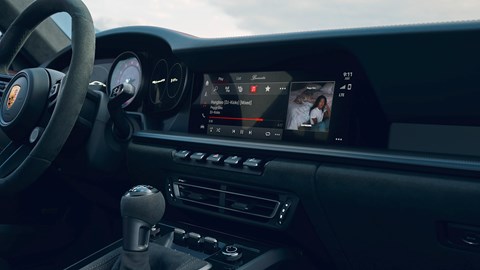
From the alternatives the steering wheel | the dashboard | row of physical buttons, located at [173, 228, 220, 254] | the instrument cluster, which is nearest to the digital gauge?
the instrument cluster

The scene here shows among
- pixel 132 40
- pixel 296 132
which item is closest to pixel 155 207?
pixel 296 132

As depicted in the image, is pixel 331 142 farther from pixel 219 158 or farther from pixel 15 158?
pixel 15 158

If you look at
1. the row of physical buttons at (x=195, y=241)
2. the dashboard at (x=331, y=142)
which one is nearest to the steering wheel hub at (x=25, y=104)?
the dashboard at (x=331, y=142)

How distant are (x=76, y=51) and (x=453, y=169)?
106 cm

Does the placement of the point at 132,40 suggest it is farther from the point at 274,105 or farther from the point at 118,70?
the point at 274,105

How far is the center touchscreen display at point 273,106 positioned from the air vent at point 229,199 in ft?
0.56

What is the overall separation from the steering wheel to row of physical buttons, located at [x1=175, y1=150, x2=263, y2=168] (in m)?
0.35

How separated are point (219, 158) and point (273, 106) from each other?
0.73 feet

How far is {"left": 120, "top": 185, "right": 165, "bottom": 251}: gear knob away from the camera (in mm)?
1198

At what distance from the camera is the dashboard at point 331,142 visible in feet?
3.69

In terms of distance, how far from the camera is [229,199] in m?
1.48

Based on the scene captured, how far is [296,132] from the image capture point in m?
1.40

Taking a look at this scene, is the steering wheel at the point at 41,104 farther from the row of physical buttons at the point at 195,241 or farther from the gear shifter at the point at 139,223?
the row of physical buttons at the point at 195,241

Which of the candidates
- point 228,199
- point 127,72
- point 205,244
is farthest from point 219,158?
point 127,72
